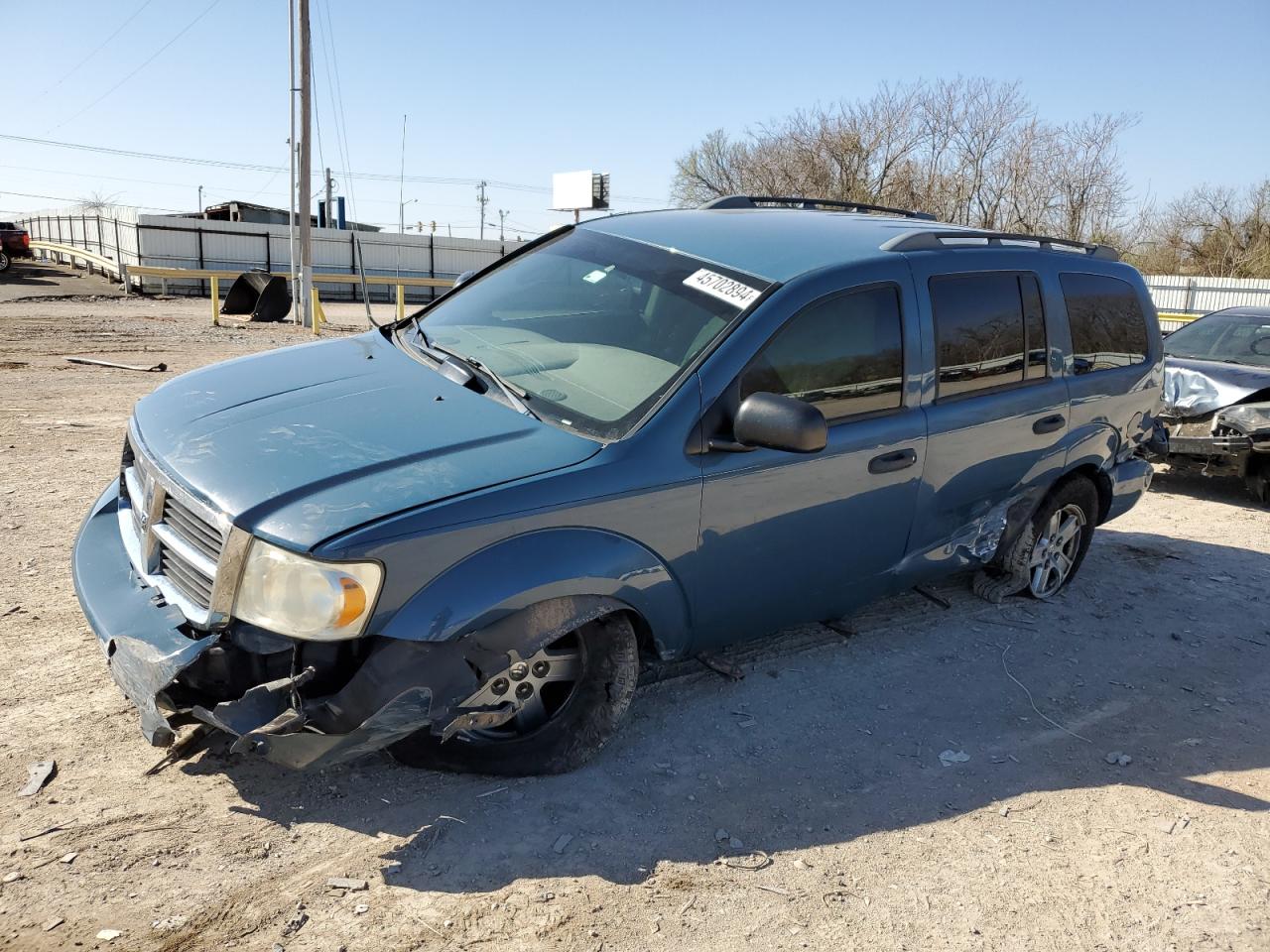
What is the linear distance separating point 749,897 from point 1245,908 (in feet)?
5.09

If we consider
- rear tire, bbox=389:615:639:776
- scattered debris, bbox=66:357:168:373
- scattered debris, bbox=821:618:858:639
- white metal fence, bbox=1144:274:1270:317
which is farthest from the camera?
white metal fence, bbox=1144:274:1270:317

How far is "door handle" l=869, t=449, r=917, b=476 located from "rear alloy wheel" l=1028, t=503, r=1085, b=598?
155cm

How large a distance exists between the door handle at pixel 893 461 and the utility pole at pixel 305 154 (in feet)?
61.4

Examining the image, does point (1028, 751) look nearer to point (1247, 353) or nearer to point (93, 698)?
point (93, 698)

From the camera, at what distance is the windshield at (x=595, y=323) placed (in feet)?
11.5

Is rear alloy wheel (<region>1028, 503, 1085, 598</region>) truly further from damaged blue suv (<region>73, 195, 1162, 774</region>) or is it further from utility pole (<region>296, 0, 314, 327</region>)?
utility pole (<region>296, 0, 314, 327</region>)

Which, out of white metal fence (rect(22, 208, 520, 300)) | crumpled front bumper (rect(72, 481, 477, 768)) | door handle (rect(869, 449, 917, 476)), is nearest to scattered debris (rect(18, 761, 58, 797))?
crumpled front bumper (rect(72, 481, 477, 768))

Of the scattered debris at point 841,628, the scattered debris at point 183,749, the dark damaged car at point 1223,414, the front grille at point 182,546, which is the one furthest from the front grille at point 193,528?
the dark damaged car at point 1223,414


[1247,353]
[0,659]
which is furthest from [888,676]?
[1247,353]

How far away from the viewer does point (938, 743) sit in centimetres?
388

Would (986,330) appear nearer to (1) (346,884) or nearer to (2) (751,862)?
(2) (751,862)

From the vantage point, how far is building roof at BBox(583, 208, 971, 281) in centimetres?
394

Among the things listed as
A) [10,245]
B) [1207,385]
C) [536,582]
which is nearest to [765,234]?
[536,582]

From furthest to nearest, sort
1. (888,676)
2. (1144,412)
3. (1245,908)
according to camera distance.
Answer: (1144,412), (888,676), (1245,908)
